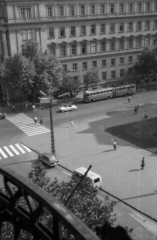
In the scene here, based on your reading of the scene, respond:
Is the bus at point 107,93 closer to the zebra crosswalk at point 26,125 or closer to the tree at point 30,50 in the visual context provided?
the tree at point 30,50

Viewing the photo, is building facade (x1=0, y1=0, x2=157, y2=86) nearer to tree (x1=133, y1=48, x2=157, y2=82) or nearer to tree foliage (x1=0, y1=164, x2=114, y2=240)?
tree (x1=133, y1=48, x2=157, y2=82)

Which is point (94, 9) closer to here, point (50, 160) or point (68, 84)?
point (68, 84)

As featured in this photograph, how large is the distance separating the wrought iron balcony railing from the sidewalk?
38.3 feet

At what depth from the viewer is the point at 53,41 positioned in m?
50.2

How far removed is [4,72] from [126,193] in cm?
2794

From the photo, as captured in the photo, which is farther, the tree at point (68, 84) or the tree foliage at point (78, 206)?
the tree at point (68, 84)

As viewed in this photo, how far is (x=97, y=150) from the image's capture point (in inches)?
1176

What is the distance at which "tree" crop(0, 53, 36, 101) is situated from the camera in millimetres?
41500

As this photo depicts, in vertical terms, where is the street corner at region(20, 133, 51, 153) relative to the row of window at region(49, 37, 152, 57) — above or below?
below

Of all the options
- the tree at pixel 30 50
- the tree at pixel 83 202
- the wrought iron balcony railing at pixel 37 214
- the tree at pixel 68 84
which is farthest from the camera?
the tree at pixel 68 84

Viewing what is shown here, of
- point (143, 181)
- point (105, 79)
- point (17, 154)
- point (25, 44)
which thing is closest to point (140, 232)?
point (143, 181)

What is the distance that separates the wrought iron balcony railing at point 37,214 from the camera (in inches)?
134

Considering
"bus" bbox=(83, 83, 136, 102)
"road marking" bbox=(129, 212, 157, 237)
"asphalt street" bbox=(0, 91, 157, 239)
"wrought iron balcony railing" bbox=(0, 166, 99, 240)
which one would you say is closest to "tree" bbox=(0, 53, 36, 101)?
"asphalt street" bbox=(0, 91, 157, 239)

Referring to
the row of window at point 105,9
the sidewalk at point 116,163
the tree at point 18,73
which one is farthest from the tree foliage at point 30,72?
the row of window at point 105,9
